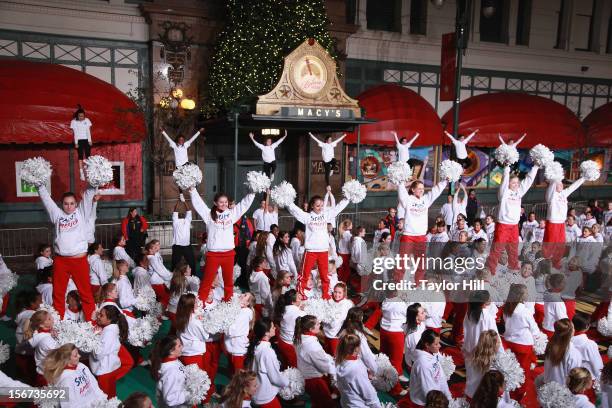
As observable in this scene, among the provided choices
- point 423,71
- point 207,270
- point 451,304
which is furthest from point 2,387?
point 423,71

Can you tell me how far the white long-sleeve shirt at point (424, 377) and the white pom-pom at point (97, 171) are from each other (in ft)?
14.4

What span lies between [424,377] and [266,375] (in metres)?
1.62

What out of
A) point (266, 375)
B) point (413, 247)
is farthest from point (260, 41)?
point (266, 375)

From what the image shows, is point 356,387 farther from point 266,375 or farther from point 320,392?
point 266,375

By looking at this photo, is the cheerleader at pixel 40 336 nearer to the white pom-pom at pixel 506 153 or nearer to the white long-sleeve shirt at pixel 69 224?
the white long-sleeve shirt at pixel 69 224

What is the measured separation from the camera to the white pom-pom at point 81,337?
5.77 metres

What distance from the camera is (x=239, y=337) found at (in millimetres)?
6504

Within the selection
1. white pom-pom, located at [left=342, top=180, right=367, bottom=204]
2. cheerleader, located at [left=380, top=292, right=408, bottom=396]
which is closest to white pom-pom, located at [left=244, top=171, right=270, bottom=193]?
white pom-pom, located at [left=342, top=180, right=367, bottom=204]

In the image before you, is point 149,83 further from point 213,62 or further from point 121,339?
point 121,339

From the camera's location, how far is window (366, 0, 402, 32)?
1964 centimetres

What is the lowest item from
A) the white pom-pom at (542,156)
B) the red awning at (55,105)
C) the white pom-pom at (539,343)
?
the white pom-pom at (539,343)

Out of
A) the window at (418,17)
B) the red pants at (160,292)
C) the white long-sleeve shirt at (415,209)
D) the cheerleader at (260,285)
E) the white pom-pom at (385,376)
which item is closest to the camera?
the white pom-pom at (385,376)

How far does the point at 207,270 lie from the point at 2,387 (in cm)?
311

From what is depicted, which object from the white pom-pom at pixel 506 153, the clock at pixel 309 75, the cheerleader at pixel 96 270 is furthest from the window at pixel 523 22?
the cheerleader at pixel 96 270
